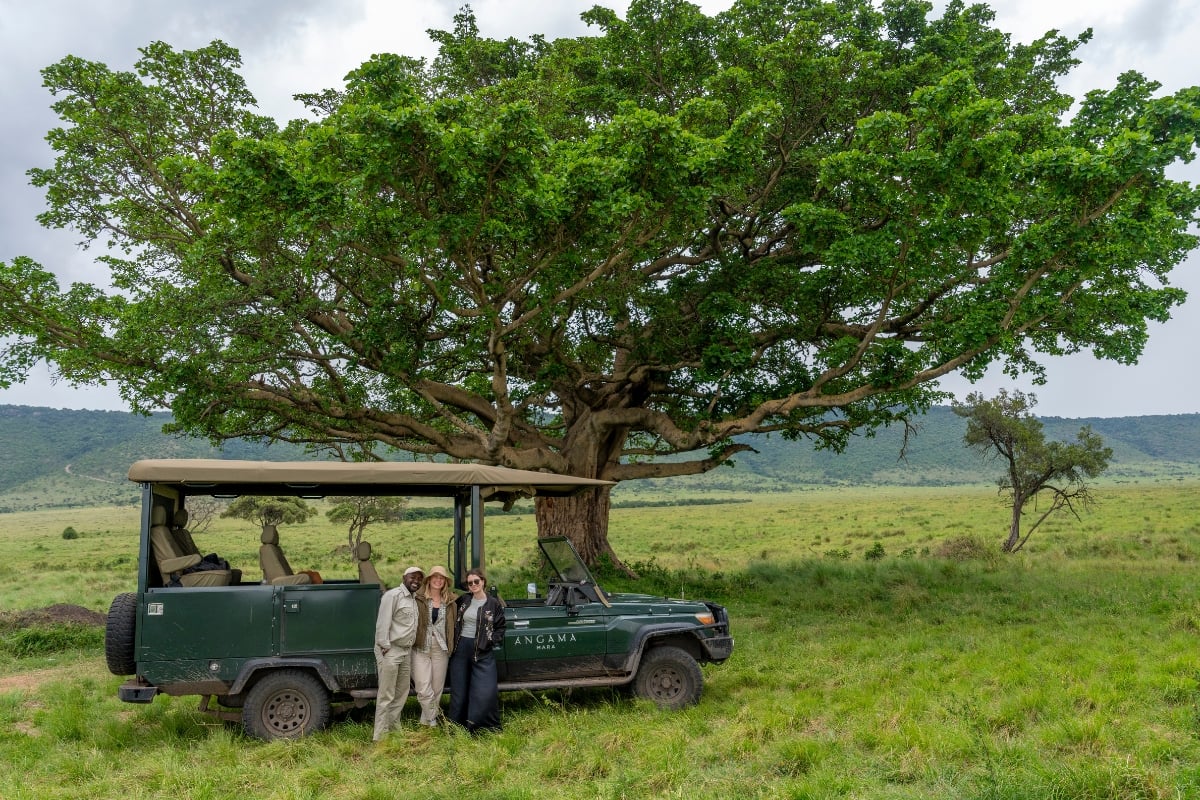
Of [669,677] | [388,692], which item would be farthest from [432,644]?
[669,677]

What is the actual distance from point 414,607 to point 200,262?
9892mm

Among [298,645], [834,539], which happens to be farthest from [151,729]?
[834,539]

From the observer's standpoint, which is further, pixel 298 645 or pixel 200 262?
pixel 200 262

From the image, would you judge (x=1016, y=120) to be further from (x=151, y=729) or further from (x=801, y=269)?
(x=151, y=729)

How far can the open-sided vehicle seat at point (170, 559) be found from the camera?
8.77 m

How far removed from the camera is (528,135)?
12438 mm

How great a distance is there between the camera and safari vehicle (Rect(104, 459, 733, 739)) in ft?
28.1

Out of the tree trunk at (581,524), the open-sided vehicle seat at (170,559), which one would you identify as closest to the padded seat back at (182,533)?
the open-sided vehicle seat at (170,559)

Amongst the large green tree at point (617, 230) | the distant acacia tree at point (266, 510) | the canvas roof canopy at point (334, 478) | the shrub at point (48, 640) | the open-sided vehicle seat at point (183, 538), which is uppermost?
the large green tree at point (617, 230)

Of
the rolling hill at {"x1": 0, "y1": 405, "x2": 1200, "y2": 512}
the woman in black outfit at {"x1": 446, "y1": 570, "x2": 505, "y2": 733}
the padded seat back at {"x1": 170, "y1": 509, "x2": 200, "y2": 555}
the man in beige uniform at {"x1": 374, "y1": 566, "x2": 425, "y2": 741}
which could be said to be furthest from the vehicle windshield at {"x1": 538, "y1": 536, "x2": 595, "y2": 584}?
the rolling hill at {"x1": 0, "y1": 405, "x2": 1200, "y2": 512}

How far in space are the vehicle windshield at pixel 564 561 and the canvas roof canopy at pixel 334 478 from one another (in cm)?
70

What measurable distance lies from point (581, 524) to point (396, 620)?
11970 mm

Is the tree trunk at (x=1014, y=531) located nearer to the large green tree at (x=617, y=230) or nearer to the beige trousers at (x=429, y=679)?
the large green tree at (x=617, y=230)

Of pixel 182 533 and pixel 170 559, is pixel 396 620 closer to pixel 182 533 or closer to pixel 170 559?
pixel 170 559
